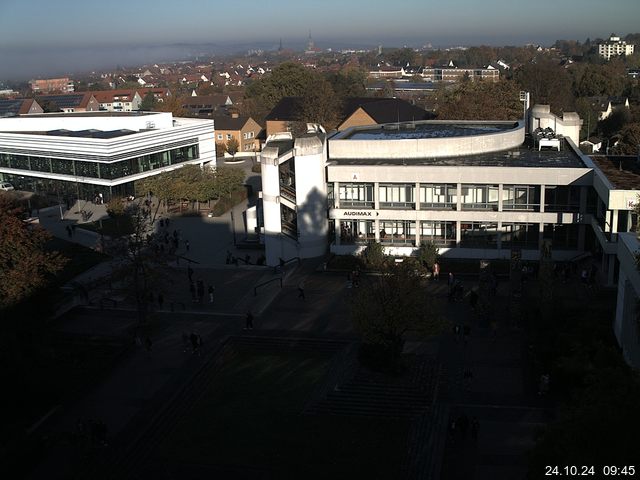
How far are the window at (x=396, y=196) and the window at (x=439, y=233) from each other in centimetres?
143

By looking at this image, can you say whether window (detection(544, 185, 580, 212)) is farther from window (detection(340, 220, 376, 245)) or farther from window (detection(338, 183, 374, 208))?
window (detection(340, 220, 376, 245))

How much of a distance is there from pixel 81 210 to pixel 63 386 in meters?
34.5

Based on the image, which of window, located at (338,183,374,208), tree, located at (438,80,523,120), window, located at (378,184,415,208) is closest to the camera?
window, located at (378,184,415,208)

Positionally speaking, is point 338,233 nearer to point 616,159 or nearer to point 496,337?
point 496,337

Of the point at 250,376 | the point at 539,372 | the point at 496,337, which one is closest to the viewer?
the point at 539,372

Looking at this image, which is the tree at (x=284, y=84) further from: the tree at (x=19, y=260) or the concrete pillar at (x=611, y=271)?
the concrete pillar at (x=611, y=271)

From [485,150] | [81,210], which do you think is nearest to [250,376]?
[485,150]

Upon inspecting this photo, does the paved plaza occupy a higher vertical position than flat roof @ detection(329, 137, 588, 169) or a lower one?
lower

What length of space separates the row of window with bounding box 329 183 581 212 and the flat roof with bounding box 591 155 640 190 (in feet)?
6.83

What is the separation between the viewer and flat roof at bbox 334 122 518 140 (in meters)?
42.7

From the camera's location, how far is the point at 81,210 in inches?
2206

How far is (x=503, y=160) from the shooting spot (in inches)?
1533

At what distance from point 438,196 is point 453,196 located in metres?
0.78

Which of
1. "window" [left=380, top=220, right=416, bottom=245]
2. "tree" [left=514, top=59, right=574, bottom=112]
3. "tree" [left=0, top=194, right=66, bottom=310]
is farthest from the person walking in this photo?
"tree" [left=514, top=59, right=574, bottom=112]
